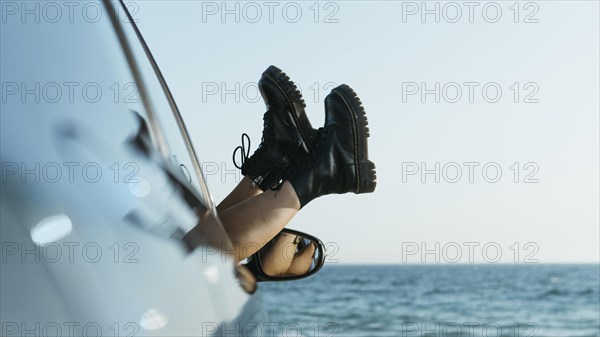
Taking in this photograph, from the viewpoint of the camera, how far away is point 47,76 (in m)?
1.17

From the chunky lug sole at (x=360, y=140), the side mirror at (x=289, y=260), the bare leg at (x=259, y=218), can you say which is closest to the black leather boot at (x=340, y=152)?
the chunky lug sole at (x=360, y=140)

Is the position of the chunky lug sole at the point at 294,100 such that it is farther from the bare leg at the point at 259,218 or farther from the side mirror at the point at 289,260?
the side mirror at the point at 289,260

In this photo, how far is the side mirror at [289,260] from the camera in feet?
7.29

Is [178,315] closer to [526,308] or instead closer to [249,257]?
[249,257]

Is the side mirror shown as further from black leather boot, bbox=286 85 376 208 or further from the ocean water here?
the ocean water

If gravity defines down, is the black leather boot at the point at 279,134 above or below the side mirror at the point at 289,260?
above

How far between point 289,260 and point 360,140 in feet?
2.79

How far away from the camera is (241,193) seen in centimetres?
301

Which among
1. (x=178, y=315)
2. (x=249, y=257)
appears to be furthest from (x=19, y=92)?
(x=249, y=257)

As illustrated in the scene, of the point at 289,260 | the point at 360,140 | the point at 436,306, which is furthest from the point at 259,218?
the point at 436,306

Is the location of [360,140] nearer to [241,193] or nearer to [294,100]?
[294,100]

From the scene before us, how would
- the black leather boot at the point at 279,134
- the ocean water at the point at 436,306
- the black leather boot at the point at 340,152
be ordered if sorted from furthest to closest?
the ocean water at the point at 436,306 < the black leather boot at the point at 279,134 < the black leather boot at the point at 340,152

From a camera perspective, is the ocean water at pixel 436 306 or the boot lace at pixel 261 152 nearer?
the boot lace at pixel 261 152

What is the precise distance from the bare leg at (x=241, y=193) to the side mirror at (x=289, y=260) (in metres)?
0.64
